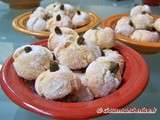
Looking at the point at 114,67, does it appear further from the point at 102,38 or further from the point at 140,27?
the point at 140,27

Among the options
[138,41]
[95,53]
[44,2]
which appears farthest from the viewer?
[44,2]

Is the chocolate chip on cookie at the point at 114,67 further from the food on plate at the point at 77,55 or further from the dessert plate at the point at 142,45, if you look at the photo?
the dessert plate at the point at 142,45

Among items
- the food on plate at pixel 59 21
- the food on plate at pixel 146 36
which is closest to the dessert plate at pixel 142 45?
the food on plate at pixel 146 36

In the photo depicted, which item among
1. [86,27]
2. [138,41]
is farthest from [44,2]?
[138,41]

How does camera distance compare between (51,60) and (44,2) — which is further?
(44,2)

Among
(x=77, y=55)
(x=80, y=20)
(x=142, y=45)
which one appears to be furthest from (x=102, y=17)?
(x=77, y=55)

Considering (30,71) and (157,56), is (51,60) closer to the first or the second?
(30,71)
